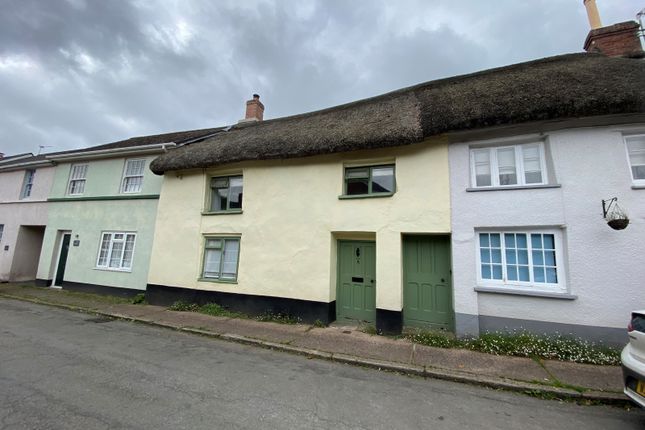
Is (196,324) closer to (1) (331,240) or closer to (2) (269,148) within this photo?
(1) (331,240)

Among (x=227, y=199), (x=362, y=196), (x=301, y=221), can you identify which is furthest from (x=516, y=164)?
(x=227, y=199)

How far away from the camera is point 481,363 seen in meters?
5.21

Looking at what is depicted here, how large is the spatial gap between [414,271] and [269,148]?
18.1ft

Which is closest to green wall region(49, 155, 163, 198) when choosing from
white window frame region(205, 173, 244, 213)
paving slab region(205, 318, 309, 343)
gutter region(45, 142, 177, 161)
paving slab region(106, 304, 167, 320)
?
gutter region(45, 142, 177, 161)

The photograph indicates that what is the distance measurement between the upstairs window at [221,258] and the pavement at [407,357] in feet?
4.37

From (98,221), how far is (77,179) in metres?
Answer: 2.88

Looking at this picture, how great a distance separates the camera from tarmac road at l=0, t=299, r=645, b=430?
3461mm

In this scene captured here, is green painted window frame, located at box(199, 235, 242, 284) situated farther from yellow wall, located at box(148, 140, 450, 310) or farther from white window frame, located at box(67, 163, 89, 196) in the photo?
white window frame, located at box(67, 163, 89, 196)

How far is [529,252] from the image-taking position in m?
6.15

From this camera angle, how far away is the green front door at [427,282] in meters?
6.88

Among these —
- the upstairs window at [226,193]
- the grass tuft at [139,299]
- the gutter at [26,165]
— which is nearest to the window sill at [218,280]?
the upstairs window at [226,193]

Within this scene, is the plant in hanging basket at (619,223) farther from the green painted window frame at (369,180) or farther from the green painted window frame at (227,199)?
the green painted window frame at (227,199)

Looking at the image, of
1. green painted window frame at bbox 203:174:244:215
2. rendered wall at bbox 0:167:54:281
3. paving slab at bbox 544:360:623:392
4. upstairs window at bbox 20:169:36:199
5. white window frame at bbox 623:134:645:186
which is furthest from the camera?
upstairs window at bbox 20:169:36:199

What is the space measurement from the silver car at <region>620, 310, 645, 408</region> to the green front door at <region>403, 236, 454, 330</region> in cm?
335
